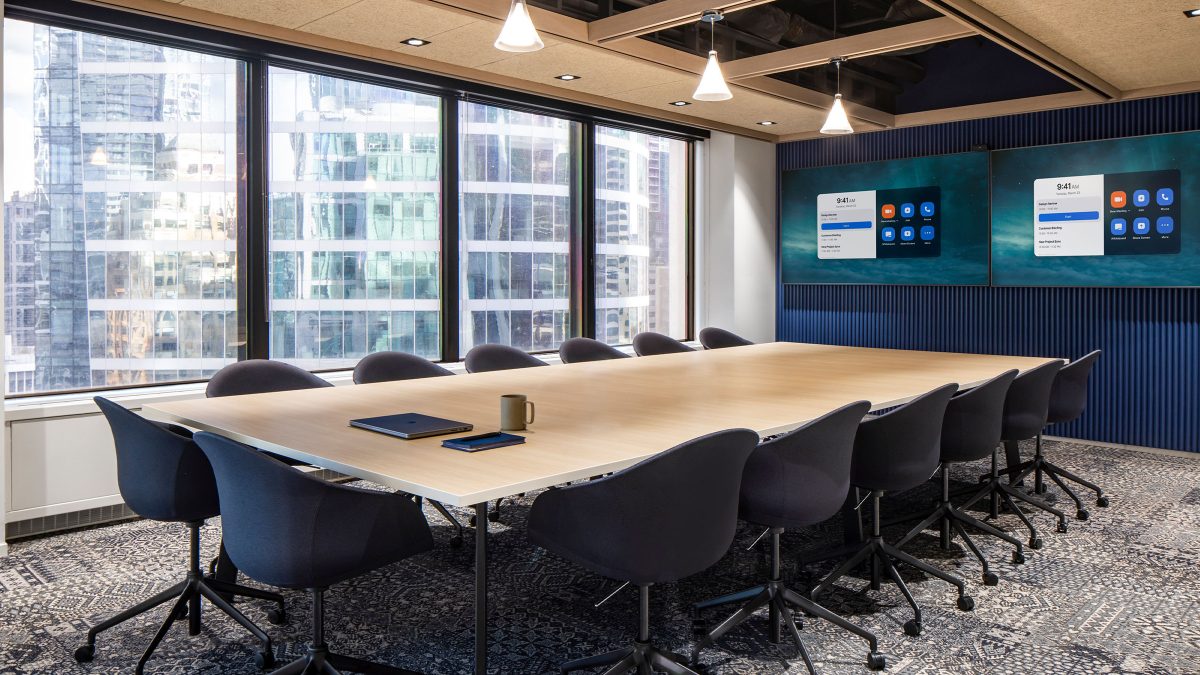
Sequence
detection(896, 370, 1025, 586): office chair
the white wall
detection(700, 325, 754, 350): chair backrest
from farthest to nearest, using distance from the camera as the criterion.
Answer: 1. the white wall
2. detection(700, 325, 754, 350): chair backrest
3. detection(896, 370, 1025, 586): office chair

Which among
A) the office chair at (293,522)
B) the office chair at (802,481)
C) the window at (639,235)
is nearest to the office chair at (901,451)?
the office chair at (802,481)

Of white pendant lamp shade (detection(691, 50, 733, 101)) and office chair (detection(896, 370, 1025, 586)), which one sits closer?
office chair (detection(896, 370, 1025, 586))

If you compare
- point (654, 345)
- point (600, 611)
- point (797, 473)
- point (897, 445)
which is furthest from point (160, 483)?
point (654, 345)

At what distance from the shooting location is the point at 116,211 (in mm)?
5047

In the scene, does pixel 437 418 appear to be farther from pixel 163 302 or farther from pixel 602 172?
pixel 602 172

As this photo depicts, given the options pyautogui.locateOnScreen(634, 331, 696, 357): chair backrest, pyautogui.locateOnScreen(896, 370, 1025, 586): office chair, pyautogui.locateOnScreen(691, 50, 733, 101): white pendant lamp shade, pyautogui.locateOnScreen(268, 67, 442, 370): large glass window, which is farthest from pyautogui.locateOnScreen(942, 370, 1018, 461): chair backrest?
pyautogui.locateOnScreen(268, 67, 442, 370): large glass window

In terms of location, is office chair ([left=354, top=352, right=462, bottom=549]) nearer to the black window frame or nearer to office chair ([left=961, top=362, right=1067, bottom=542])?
the black window frame

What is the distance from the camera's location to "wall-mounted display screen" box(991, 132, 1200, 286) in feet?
21.9

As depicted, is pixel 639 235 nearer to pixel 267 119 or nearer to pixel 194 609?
pixel 267 119

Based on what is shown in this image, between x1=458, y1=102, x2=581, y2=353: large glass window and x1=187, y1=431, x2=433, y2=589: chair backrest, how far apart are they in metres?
4.28

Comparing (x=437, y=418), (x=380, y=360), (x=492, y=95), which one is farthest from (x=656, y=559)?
(x=492, y=95)

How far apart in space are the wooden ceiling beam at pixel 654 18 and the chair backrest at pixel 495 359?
1960 mm

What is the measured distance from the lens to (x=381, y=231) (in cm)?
627

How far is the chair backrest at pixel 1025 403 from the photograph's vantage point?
15.3 ft
